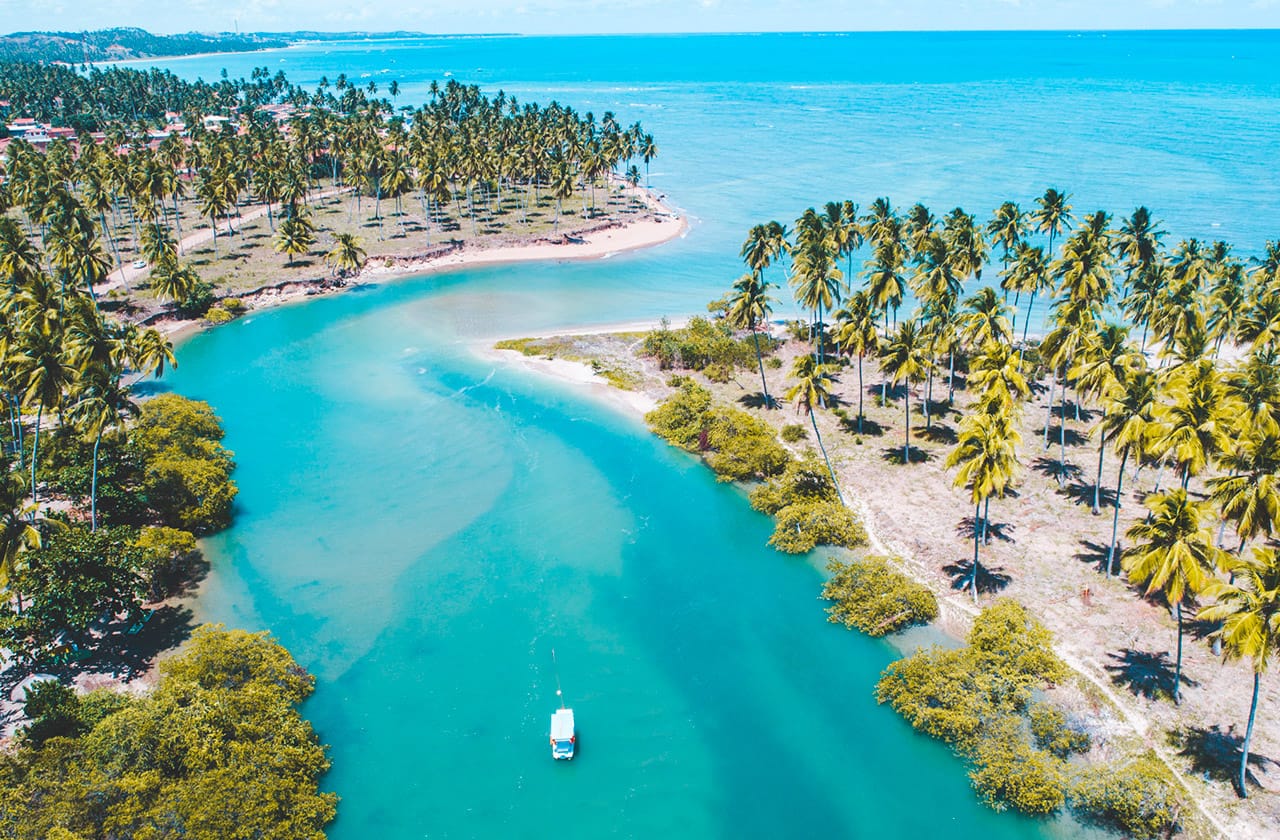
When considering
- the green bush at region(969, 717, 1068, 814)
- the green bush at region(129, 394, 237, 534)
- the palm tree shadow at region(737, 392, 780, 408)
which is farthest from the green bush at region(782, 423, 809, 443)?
the green bush at region(129, 394, 237, 534)

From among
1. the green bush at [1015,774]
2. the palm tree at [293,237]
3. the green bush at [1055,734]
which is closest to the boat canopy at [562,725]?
the green bush at [1015,774]

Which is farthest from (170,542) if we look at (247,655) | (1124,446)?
(1124,446)

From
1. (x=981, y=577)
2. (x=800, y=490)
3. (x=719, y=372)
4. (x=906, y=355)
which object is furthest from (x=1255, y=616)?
(x=719, y=372)

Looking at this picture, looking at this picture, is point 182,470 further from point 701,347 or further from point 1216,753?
point 1216,753

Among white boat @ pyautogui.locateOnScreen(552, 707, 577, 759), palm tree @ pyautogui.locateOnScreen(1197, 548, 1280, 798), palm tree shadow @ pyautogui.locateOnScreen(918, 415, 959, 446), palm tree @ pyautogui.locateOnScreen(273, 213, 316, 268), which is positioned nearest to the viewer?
palm tree @ pyautogui.locateOnScreen(1197, 548, 1280, 798)

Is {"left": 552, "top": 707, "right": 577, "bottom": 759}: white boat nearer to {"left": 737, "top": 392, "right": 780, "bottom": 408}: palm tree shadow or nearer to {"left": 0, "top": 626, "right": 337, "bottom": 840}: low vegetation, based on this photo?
{"left": 0, "top": 626, "right": 337, "bottom": 840}: low vegetation
